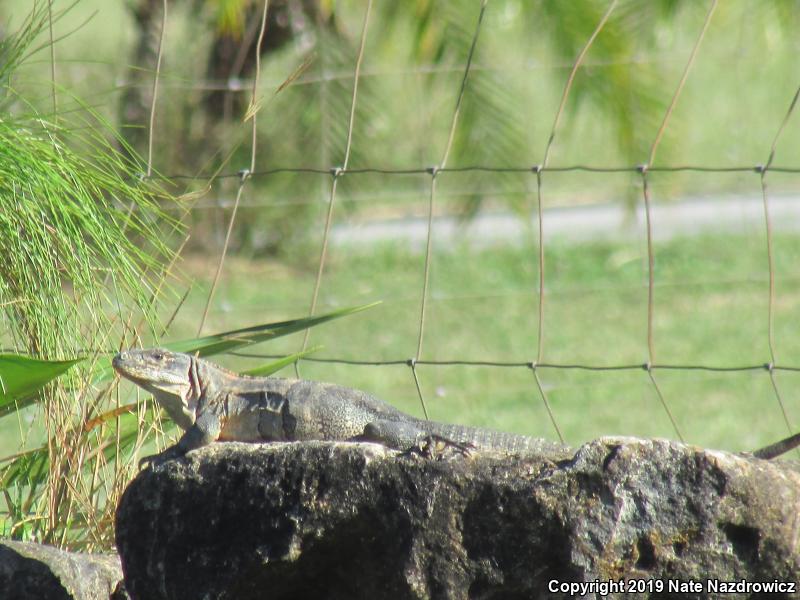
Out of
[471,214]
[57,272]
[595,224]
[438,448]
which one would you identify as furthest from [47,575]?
[595,224]

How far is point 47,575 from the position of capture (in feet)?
9.78

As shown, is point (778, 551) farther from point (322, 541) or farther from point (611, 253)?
point (611, 253)

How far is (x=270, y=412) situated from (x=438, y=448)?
67 cm

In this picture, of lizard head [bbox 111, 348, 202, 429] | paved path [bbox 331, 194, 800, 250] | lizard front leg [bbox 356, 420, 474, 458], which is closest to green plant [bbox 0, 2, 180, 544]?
lizard head [bbox 111, 348, 202, 429]

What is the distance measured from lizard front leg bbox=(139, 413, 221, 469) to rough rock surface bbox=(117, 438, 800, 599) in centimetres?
21

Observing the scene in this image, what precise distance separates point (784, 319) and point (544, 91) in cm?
1192

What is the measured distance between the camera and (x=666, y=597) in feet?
8.57

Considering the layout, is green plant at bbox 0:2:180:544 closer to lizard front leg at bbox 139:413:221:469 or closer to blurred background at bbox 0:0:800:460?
lizard front leg at bbox 139:413:221:469

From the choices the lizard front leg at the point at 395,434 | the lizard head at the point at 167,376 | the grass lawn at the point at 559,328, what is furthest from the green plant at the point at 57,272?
the grass lawn at the point at 559,328

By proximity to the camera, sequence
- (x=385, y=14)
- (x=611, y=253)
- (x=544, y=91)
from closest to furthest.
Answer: (x=385, y=14), (x=611, y=253), (x=544, y=91)

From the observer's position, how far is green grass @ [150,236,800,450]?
8969mm

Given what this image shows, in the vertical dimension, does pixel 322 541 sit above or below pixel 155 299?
below

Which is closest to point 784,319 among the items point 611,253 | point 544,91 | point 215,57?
point 611,253

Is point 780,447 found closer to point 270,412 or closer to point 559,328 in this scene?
point 270,412
